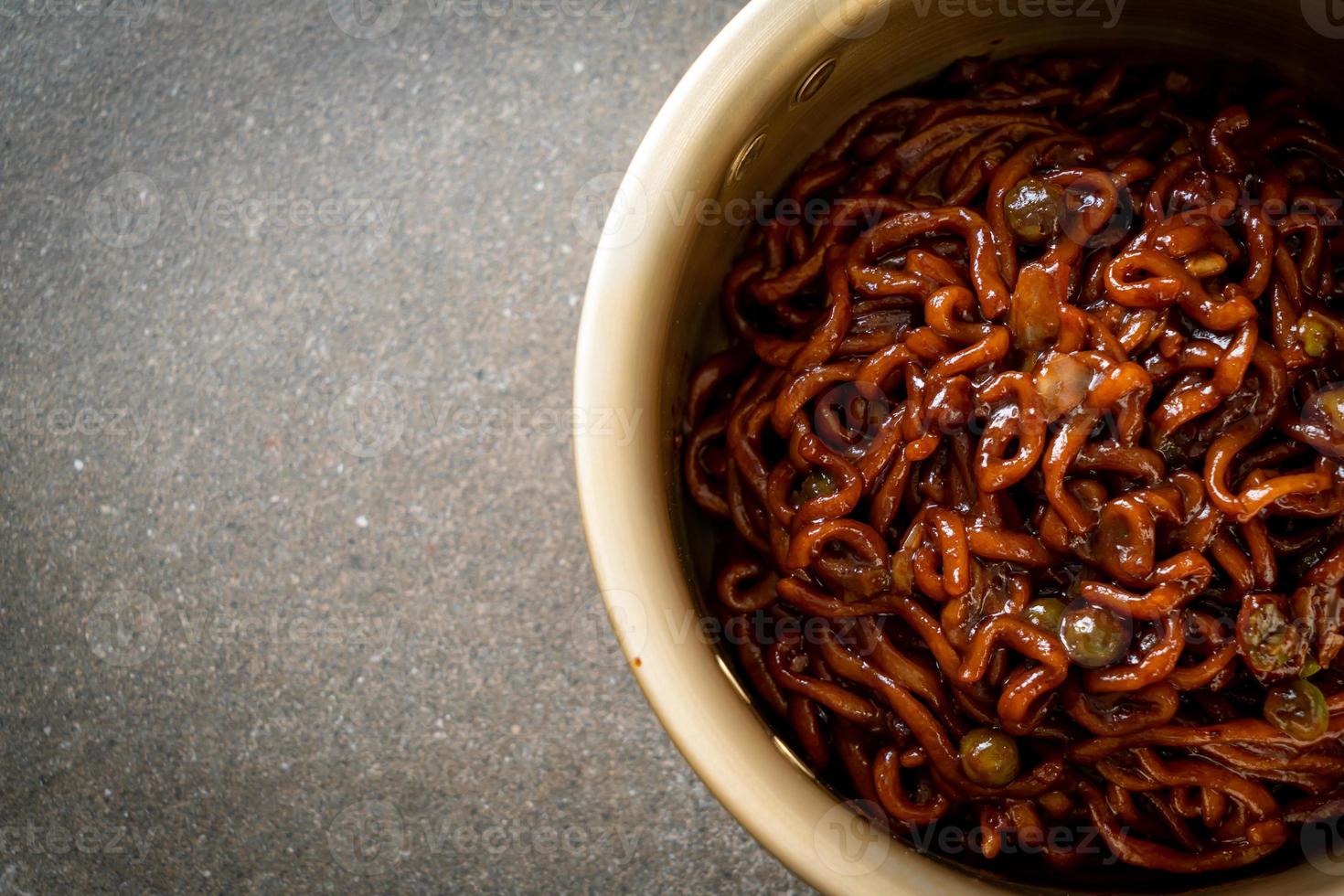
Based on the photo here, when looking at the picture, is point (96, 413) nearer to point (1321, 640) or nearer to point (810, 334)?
point (810, 334)

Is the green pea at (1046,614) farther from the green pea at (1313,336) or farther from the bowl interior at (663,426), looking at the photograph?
the green pea at (1313,336)

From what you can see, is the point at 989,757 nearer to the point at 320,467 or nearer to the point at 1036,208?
the point at 1036,208

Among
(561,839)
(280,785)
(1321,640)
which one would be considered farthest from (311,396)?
(1321,640)

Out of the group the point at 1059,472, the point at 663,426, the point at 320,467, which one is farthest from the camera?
the point at 320,467

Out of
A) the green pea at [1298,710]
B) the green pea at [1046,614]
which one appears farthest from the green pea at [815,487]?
the green pea at [1298,710]

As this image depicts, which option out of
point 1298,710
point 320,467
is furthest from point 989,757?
point 320,467
